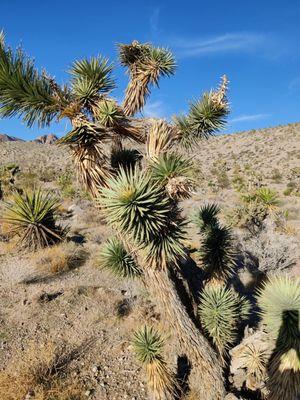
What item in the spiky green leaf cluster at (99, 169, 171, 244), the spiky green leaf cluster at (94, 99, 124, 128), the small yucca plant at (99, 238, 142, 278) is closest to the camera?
the spiky green leaf cluster at (99, 169, 171, 244)

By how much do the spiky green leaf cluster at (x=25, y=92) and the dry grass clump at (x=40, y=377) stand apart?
3633mm

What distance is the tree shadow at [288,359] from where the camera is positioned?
4.54 meters

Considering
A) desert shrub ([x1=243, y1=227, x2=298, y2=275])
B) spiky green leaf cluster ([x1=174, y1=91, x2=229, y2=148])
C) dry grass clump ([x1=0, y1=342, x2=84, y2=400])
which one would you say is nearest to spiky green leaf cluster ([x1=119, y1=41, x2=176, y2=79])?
spiky green leaf cluster ([x1=174, y1=91, x2=229, y2=148])

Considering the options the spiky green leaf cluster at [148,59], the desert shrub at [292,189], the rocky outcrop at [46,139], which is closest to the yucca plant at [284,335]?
the spiky green leaf cluster at [148,59]

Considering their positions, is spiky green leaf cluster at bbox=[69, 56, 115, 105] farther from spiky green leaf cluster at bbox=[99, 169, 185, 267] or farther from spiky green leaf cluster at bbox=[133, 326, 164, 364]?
spiky green leaf cluster at bbox=[133, 326, 164, 364]

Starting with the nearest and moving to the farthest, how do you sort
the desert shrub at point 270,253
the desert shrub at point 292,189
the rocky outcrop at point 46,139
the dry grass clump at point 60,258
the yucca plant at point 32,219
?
the yucca plant at point 32,219
the dry grass clump at point 60,258
the desert shrub at point 270,253
the desert shrub at point 292,189
the rocky outcrop at point 46,139

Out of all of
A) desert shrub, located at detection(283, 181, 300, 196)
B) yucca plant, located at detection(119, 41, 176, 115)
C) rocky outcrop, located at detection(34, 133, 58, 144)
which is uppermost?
rocky outcrop, located at detection(34, 133, 58, 144)

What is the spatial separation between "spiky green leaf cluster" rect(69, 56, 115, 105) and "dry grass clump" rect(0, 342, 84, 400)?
13.2 ft

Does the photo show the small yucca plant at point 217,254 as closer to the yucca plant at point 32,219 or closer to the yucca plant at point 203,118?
the yucca plant at point 203,118

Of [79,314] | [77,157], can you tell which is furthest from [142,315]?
[77,157]

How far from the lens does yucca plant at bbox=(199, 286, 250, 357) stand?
5777mm

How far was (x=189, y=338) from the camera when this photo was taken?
5395 millimetres

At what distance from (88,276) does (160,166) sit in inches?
200

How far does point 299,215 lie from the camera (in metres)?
16.4
